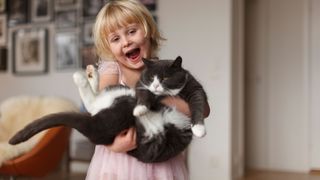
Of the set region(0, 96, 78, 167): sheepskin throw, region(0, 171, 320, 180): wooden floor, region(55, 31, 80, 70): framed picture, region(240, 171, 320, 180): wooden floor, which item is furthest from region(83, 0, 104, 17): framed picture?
region(240, 171, 320, 180): wooden floor

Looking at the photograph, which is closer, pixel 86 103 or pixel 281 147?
pixel 86 103

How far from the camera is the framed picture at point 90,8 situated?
4.40 m

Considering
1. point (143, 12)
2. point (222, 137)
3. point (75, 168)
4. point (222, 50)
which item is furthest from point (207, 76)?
point (143, 12)

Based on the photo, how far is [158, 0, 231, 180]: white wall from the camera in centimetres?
382

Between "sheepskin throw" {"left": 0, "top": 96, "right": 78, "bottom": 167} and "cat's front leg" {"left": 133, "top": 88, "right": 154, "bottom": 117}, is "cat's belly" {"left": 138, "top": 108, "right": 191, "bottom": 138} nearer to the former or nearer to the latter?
"cat's front leg" {"left": 133, "top": 88, "right": 154, "bottom": 117}

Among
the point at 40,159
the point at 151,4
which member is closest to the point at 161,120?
the point at 40,159

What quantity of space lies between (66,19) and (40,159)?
194cm

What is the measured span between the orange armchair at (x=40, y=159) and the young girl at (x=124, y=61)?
82.2 inches

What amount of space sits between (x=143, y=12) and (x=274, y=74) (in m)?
3.98

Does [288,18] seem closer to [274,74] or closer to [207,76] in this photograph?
[274,74]

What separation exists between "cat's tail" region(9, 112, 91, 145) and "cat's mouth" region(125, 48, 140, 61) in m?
0.25

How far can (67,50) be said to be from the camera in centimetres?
457

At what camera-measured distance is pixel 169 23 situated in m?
4.03

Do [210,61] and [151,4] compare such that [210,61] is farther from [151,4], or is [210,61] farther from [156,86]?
[156,86]
